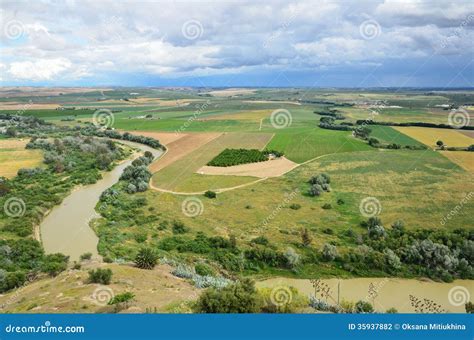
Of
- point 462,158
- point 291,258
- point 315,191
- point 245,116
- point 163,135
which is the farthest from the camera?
point 245,116

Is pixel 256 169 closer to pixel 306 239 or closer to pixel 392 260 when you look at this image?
pixel 306 239

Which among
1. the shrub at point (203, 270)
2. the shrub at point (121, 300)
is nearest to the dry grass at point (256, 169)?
the shrub at point (203, 270)

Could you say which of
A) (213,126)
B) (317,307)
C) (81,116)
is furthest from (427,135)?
(81,116)

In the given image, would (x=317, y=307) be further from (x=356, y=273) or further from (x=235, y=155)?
(x=235, y=155)

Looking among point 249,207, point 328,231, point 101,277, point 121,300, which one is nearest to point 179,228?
point 249,207

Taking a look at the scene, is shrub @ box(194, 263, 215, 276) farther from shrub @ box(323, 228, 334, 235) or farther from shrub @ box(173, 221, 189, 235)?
shrub @ box(323, 228, 334, 235)

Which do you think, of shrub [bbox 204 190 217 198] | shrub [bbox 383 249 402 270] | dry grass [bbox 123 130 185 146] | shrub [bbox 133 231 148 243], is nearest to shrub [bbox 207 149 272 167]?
shrub [bbox 204 190 217 198]
